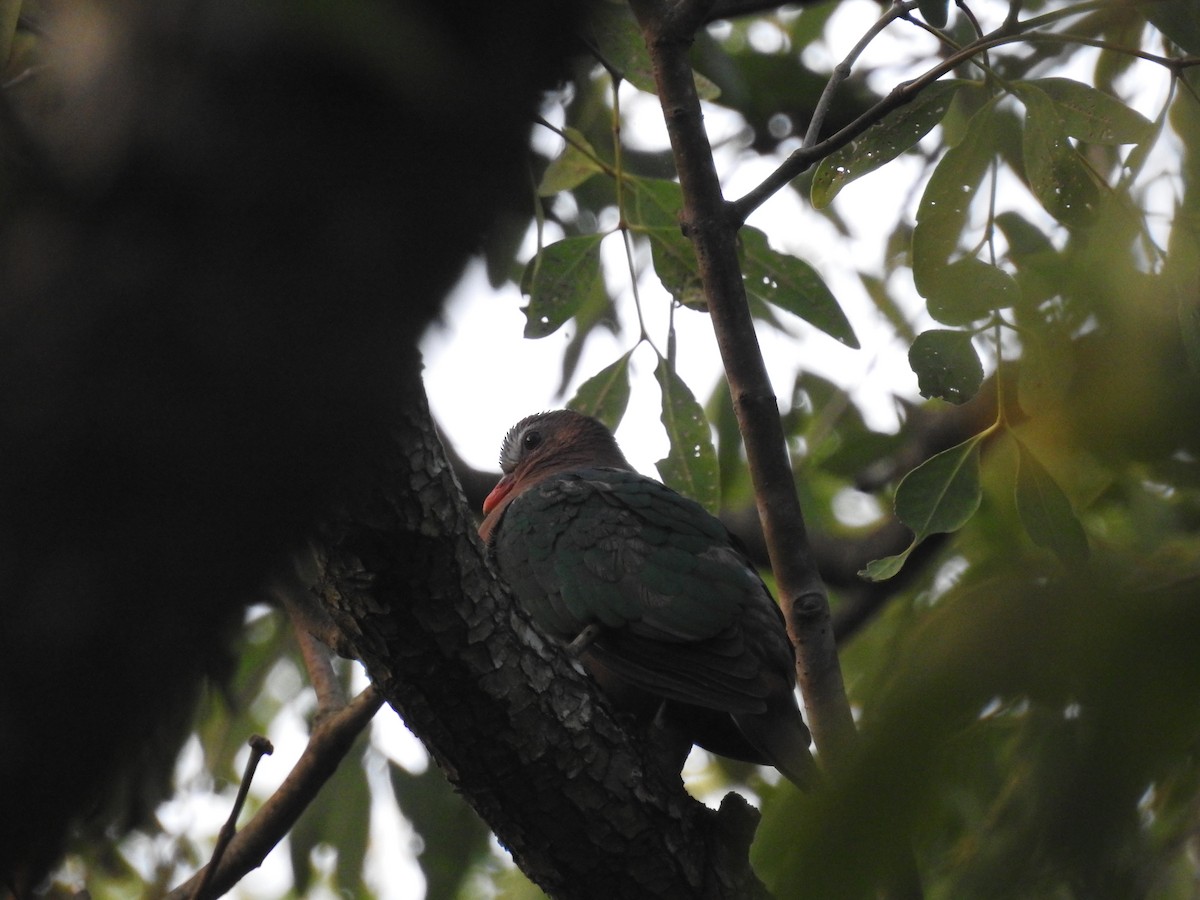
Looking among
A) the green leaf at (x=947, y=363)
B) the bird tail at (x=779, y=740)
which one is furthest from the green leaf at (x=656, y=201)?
the bird tail at (x=779, y=740)

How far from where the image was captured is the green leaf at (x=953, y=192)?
2.64 metres

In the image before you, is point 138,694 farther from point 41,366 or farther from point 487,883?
point 487,883

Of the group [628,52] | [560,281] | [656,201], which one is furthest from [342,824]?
[628,52]

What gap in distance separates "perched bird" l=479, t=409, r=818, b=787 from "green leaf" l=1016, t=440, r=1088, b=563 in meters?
1.14

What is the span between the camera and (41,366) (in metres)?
0.68

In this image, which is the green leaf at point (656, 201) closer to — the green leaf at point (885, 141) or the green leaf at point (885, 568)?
the green leaf at point (885, 141)

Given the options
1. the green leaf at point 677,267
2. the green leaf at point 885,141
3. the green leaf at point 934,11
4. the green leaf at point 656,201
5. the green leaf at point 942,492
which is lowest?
the green leaf at point 942,492

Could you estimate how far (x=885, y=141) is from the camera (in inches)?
112

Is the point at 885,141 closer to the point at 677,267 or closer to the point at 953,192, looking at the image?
the point at 953,192

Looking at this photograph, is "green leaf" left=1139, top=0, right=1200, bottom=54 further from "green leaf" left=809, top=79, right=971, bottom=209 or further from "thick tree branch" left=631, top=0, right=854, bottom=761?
"thick tree branch" left=631, top=0, right=854, bottom=761

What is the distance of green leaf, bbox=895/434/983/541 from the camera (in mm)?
2607

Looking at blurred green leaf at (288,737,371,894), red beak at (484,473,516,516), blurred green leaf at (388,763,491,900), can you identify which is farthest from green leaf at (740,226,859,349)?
blurred green leaf at (288,737,371,894)

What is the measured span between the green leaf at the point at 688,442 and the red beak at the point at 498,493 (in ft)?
4.95

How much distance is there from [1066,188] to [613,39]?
1.20 m
